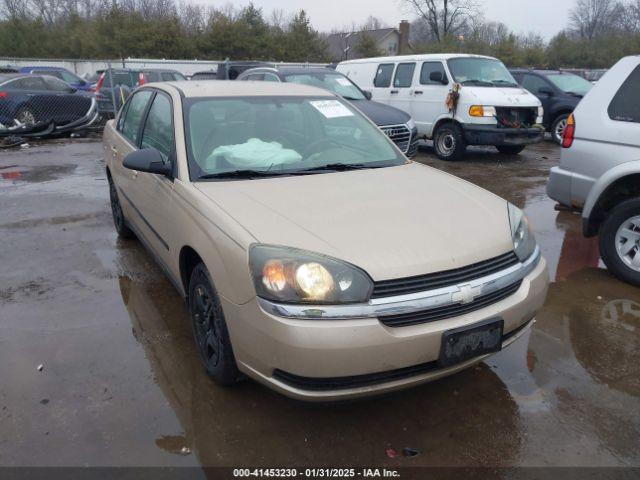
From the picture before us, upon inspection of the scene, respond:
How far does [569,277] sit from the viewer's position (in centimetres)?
451

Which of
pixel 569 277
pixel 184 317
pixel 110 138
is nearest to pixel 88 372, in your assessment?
pixel 184 317

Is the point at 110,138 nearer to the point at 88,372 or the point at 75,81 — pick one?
the point at 88,372

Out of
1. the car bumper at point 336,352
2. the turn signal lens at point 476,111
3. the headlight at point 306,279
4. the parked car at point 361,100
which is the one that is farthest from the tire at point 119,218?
the turn signal lens at point 476,111

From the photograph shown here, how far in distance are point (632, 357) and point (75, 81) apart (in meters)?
20.2

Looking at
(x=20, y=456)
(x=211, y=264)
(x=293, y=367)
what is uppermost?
(x=211, y=264)

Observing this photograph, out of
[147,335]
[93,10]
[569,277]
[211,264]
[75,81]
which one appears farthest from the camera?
[93,10]

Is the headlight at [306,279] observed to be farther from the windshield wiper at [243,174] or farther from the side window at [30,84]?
the side window at [30,84]

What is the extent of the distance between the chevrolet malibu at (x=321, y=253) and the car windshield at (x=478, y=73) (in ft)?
22.7

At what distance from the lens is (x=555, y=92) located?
39.3 feet

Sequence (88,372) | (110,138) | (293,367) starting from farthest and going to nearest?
(110,138), (88,372), (293,367)

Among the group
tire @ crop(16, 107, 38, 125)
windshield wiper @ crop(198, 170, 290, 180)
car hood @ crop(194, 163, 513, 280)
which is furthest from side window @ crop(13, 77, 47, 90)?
car hood @ crop(194, 163, 513, 280)

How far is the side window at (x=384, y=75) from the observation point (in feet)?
36.7

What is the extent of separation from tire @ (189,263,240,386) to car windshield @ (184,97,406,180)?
671 millimetres

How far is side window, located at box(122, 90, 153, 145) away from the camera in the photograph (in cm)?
434
